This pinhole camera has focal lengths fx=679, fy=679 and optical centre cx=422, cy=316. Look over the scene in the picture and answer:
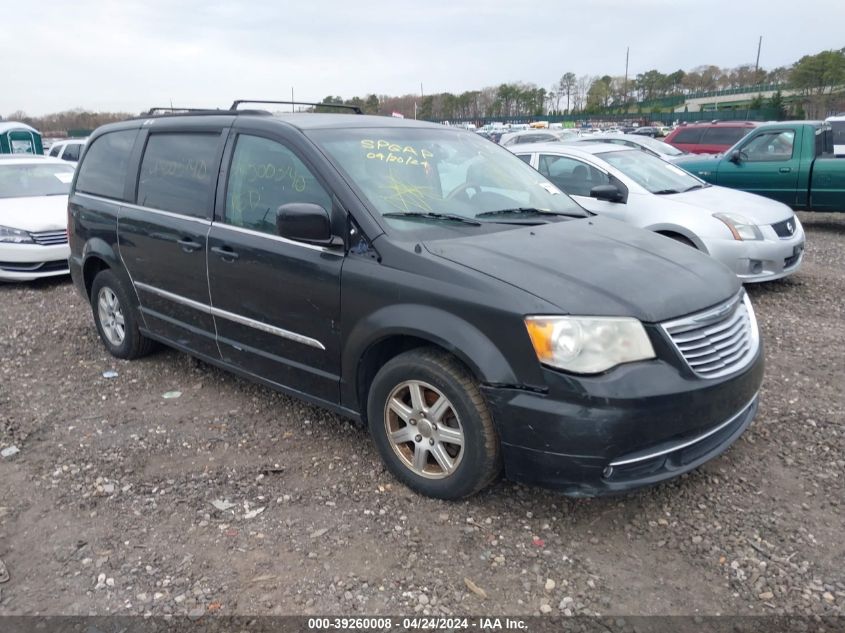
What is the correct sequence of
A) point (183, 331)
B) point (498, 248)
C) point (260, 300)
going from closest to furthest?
point (498, 248) → point (260, 300) → point (183, 331)

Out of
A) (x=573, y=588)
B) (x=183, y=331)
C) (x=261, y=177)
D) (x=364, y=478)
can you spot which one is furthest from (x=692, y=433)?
(x=183, y=331)

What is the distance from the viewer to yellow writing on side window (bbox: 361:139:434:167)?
3.81 m

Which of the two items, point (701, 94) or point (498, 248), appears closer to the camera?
point (498, 248)

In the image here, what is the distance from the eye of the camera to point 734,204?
723 centimetres

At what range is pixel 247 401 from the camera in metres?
4.63

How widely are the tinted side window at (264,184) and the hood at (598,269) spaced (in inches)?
33.1

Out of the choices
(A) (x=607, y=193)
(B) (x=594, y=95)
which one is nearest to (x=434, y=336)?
(A) (x=607, y=193)

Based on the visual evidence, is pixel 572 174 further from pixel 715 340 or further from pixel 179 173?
pixel 715 340

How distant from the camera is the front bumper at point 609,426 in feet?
9.09

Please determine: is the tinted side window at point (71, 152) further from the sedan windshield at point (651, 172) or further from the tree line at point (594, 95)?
the tree line at point (594, 95)

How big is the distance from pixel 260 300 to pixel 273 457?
2.94 feet

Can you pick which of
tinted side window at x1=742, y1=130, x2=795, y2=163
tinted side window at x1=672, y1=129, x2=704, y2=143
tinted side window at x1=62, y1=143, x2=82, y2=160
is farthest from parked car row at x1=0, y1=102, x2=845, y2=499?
tinted side window at x1=672, y1=129, x2=704, y2=143

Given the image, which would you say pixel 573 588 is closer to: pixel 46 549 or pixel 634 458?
pixel 634 458

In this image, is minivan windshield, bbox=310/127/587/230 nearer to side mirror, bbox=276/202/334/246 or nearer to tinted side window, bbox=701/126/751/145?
side mirror, bbox=276/202/334/246
